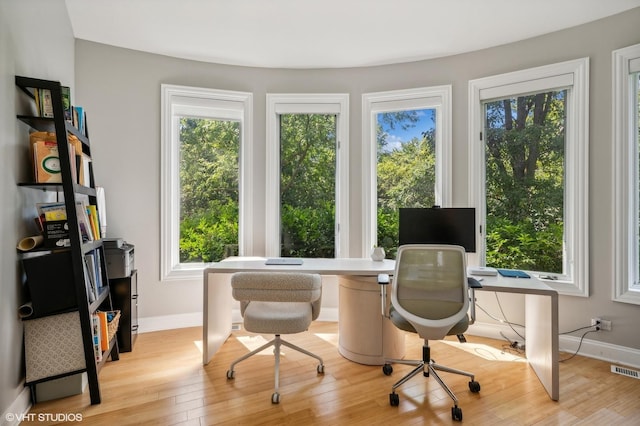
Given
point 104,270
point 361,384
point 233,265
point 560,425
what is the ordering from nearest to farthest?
point 560,425, point 361,384, point 104,270, point 233,265

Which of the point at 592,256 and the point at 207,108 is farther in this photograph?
the point at 207,108

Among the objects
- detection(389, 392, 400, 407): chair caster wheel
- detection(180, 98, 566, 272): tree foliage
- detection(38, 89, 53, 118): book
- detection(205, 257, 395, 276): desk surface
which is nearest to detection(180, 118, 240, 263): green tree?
detection(180, 98, 566, 272): tree foliage

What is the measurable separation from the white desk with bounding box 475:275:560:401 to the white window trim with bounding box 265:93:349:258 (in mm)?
1635

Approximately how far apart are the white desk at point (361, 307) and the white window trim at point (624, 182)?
754 millimetres

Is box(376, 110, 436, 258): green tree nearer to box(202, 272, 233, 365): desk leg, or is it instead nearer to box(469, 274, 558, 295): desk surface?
box(469, 274, 558, 295): desk surface

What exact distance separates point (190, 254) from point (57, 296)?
167cm

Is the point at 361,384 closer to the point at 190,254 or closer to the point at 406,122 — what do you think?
the point at 190,254

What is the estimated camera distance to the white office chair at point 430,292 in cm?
208

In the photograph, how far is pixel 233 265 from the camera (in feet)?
9.29

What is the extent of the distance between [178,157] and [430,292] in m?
2.90

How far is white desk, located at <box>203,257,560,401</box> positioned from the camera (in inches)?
88.1

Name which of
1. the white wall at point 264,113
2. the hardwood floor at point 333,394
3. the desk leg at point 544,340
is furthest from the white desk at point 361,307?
the white wall at point 264,113

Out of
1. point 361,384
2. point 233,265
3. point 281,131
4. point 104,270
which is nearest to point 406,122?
point 281,131

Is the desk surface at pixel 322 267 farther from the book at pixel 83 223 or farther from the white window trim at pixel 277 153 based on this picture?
the book at pixel 83 223
